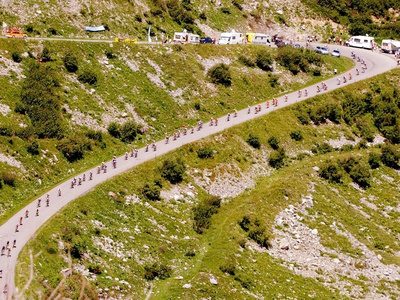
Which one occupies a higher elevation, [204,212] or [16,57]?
[16,57]

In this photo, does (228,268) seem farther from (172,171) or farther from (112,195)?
(172,171)

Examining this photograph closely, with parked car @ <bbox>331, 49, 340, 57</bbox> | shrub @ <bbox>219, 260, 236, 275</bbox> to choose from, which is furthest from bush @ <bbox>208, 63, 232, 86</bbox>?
shrub @ <bbox>219, 260, 236, 275</bbox>

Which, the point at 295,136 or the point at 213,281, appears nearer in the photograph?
the point at 213,281

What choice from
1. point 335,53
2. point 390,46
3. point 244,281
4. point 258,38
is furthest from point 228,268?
point 390,46

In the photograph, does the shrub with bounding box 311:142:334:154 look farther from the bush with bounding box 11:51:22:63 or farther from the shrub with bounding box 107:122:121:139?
the bush with bounding box 11:51:22:63

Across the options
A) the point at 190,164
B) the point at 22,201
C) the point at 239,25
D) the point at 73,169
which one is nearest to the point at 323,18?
the point at 239,25

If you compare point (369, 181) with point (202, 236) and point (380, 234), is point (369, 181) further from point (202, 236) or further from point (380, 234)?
point (202, 236)

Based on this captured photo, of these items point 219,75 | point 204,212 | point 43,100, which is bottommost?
point 204,212
